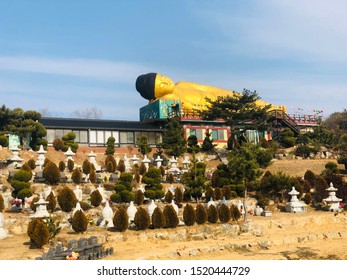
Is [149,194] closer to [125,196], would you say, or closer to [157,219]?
[125,196]

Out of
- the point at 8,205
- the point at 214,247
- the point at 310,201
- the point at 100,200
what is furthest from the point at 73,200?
the point at 310,201

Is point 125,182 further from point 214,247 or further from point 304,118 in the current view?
point 304,118

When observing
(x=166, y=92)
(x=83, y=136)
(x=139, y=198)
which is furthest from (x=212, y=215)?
(x=166, y=92)

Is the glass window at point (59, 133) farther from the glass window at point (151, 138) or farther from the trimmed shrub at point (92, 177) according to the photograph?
the trimmed shrub at point (92, 177)

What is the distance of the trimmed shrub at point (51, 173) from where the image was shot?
1205 inches

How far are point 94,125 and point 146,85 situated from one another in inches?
438

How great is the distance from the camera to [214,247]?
67.9ft

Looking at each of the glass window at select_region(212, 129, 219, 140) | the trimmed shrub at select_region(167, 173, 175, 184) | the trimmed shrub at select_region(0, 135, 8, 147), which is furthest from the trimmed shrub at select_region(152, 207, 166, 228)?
the glass window at select_region(212, 129, 219, 140)

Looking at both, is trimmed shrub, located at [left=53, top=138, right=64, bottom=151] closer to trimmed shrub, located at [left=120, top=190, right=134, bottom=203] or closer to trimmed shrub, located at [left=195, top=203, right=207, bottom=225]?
trimmed shrub, located at [left=120, top=190, right=134, bottom=203]

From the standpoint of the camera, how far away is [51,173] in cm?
3070

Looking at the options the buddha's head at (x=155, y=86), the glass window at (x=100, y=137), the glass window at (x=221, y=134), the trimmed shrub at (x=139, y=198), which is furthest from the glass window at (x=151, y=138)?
the trimmed shrub at (x=139, y=198)

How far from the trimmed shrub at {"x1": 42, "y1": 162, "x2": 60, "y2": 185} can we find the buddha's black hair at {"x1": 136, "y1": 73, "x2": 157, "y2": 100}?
30.6 metres

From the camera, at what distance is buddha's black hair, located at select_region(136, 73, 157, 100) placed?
5927cm

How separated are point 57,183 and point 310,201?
69.8ft
